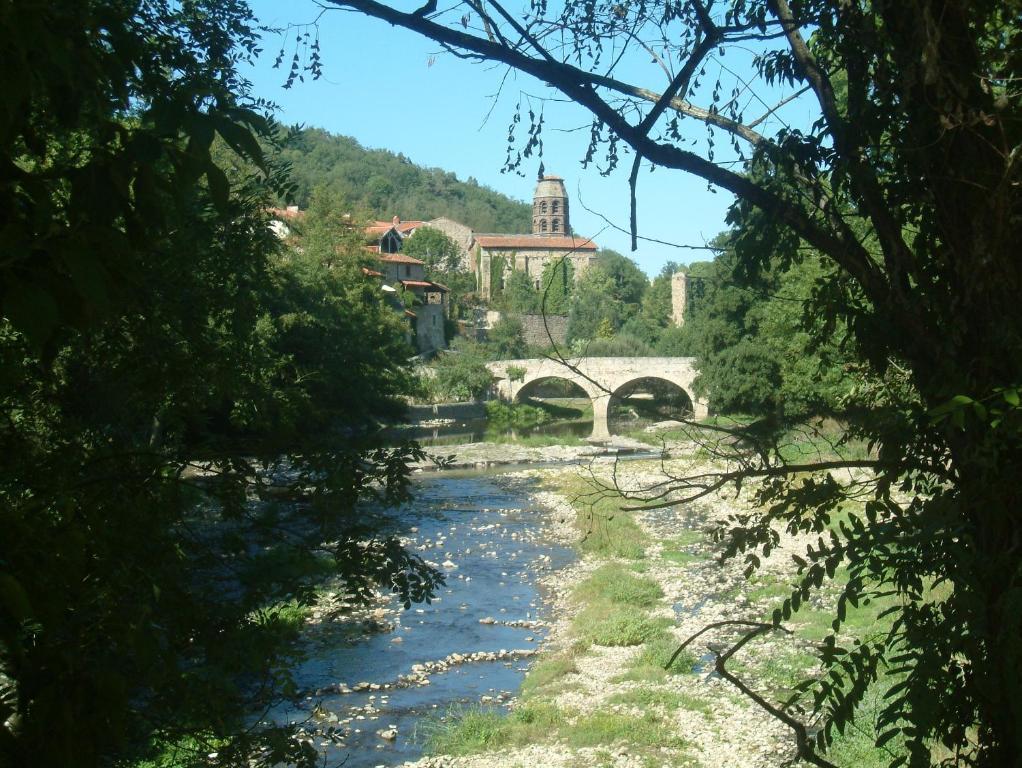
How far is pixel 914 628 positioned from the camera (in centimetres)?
253

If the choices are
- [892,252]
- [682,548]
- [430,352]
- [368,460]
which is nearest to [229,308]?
[368,460]

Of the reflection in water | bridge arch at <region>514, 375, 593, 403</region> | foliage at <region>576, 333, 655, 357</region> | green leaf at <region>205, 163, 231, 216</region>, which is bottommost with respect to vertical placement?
the reflection in water

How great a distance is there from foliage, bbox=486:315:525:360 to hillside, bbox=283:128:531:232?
4542 cm

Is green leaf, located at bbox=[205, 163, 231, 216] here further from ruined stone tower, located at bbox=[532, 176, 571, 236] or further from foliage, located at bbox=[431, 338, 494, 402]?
ruined stone tower, located at bbox=[532, 176, 571, 236]

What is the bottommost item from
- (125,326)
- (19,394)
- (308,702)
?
(308,702)

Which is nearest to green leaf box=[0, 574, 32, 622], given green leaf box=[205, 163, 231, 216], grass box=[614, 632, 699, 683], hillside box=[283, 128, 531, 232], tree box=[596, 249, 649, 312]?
green leaf box=[205, 163, 231, 216]

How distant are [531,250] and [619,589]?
2473 inches

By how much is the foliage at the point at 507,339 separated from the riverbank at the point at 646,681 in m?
27.6

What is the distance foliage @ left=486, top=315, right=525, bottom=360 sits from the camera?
4134cm

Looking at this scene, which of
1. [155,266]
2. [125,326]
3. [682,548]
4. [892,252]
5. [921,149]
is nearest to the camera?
[921,149]

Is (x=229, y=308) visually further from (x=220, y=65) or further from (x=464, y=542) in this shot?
(x=464, y=542)

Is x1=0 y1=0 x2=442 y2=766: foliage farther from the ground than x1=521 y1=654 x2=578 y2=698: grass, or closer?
farther from the ground

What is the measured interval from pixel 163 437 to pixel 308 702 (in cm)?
480

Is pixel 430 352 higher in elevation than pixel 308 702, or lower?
higher
